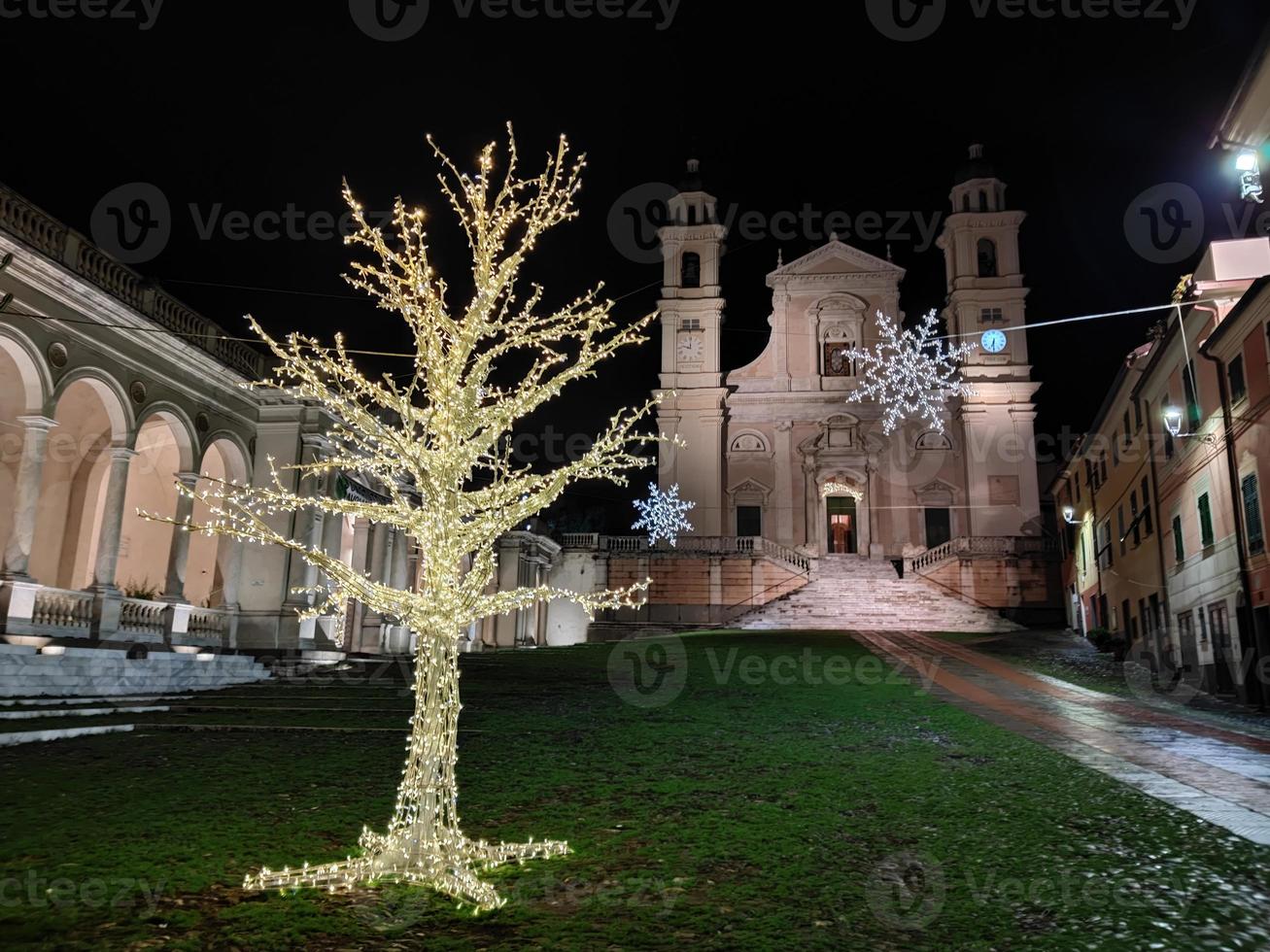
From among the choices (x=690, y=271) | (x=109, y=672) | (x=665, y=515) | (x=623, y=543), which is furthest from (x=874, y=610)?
(x=109, y=672)

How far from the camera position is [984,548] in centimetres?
3966

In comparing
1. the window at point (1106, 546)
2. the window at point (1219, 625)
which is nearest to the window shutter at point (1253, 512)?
the window at point (1219, 625)

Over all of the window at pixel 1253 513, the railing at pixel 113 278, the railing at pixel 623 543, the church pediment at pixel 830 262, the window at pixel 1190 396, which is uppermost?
the church pediment at pixel 830 262

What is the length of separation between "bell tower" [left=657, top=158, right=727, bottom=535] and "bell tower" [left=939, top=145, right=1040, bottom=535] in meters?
12.1

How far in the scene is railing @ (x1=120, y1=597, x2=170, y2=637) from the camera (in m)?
16.5

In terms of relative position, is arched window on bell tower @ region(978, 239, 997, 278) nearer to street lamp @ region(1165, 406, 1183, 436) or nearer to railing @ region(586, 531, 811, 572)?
railing @ region(586, 531, 811, 572)

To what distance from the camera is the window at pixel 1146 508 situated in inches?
891

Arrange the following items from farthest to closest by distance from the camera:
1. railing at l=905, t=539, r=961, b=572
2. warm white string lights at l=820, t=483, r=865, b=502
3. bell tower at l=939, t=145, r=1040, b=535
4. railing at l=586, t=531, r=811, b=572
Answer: warm white string lights at l=820, t=483, r=865, b=502
bell tower at l=939, t=145, r=1040, b=535
railing at l=586, t=531, r=811, b=572
railing at l=905, t=539, r=961, b=572

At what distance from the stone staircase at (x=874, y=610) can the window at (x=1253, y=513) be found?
48.8ft

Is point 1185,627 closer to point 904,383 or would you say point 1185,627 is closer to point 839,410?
point 839,410

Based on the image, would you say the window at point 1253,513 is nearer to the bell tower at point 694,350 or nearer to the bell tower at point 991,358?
the bell tower at point 991,358

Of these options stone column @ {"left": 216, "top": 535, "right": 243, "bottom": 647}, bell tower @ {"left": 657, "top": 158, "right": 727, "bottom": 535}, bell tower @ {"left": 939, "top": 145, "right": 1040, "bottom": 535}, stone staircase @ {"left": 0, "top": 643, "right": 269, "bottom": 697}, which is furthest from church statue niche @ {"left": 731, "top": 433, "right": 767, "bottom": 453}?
stone staircase @ {"left": 0, "top": 643, "right": 269, "bottom": 697}

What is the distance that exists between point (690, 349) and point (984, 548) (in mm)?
17203

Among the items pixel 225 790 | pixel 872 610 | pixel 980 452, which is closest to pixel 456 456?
pixel 225 790
